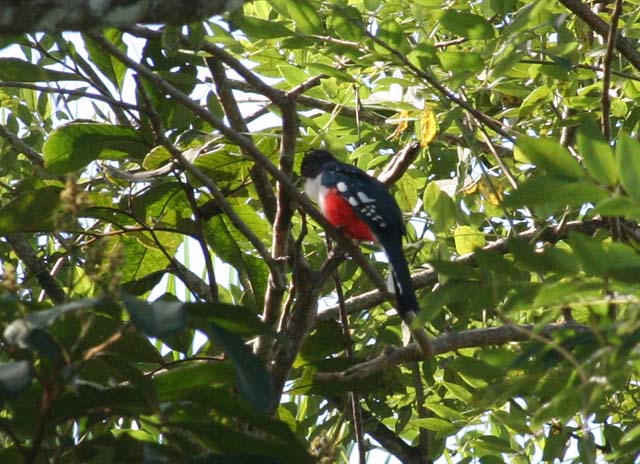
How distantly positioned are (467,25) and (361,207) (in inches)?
70.2

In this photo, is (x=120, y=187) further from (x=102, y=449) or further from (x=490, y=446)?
(x=102, y=449)

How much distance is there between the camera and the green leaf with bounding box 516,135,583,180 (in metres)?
1.90

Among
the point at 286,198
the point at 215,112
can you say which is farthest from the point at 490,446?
the point at 215,112

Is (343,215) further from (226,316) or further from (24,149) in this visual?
(226,316)

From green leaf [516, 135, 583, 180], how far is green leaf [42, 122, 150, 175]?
1.75m

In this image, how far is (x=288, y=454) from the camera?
194cm

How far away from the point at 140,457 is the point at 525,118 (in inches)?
107

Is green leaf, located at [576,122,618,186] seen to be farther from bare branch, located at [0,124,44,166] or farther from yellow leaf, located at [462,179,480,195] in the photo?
bare branch, located at [0,124,44,166]

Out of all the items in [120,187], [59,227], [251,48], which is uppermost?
[251,48]

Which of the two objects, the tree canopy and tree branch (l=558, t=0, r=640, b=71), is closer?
the tree canopy

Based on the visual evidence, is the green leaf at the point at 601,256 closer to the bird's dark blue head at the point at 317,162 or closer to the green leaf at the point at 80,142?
the green leaf at the point at 80,142

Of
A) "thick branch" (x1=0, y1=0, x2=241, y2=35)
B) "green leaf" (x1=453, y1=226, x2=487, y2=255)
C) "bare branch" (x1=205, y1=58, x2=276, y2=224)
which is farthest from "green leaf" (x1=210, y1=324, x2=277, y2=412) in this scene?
"green leaf" (x1=453, y1=226, x2=487, y2=255)

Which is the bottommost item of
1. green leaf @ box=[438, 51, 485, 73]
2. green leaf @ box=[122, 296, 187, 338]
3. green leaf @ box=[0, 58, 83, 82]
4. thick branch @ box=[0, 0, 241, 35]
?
green leaf @ box=[122, 296, 187, 338]

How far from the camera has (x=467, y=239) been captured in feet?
12.9
